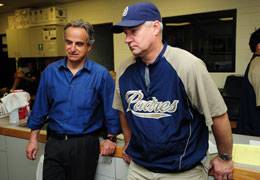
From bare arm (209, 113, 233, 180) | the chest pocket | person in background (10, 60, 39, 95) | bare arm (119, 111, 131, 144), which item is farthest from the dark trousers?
person in background (10, 60, 39, 95)

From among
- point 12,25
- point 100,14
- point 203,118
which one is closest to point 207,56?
point 100,14

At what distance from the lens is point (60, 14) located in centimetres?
638

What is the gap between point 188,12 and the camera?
490 cm

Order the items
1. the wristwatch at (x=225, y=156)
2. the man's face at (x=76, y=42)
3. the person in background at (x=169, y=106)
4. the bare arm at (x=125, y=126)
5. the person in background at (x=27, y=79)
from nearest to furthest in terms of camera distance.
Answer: the person in background at (x=169, y=106) < the wristwatch at (x=225, y=156) < the bare arm at (x=125, y=126) < the man's face at (x=76, y=42) < the person in background at (x=27, y=79)

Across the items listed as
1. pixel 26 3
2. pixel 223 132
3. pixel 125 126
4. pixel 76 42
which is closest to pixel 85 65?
pixel 76 42

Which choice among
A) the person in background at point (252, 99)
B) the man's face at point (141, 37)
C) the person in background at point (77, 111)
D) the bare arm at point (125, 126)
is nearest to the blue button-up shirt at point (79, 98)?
the person in background at point (77, 111)

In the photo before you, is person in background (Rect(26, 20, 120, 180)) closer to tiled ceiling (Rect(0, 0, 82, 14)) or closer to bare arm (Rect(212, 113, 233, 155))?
bare arm (Rect(212, 113, 233, 155))

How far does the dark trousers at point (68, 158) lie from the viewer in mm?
1729

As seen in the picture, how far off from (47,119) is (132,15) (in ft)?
3.12

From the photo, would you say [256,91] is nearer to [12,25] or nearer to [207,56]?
[207,56]

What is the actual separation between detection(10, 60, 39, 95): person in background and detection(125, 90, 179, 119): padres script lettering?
17.7 feet

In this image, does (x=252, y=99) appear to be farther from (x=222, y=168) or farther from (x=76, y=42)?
(x=76, y=42)

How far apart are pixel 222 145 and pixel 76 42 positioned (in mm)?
926

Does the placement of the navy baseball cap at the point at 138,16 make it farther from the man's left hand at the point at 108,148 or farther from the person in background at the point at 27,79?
the person in background at the point at 27,79
